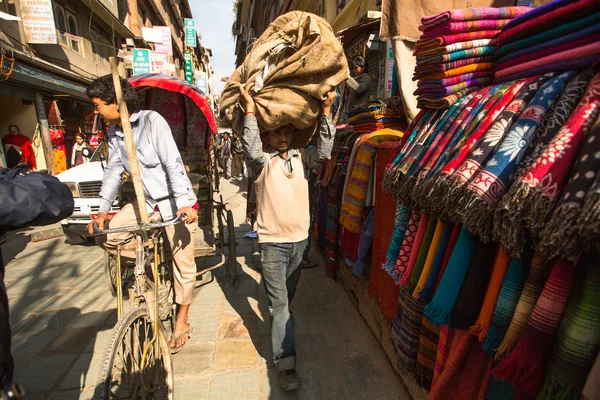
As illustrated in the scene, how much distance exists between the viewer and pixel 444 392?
1.66m

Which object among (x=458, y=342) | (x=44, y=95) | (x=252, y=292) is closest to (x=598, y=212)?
(x=458, y=342)

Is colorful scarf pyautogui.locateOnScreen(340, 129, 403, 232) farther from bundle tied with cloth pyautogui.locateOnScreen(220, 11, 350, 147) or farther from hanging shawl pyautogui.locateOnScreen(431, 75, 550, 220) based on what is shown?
hanging shawl pyautogui.locateOnScreen(431, 75, 550, 220)

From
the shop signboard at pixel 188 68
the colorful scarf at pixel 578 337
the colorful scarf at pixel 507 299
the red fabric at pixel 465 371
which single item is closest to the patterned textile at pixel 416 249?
the red fabric at pixel 465 371

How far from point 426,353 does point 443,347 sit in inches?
11.4

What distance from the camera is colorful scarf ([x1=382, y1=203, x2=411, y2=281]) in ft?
6.68

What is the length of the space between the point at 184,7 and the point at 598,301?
2143 inches

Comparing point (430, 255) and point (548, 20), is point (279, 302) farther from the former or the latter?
point (548, 20)

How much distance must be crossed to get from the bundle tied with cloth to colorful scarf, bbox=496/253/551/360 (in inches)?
69.5

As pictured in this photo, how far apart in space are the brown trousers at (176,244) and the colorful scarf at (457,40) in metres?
2.47

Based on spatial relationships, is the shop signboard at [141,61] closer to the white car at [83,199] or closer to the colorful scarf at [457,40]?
the white car at [83,199]

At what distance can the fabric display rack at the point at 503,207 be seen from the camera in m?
1.03

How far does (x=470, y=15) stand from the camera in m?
1.75

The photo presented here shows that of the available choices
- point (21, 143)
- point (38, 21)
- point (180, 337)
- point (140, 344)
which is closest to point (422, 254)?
point (140, 344)

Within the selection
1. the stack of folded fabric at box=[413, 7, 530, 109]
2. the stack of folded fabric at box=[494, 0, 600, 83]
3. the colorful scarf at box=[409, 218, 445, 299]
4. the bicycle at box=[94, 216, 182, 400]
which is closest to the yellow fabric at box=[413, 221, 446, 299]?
the colorful scarf at box=[409, 218, 445, 299]
